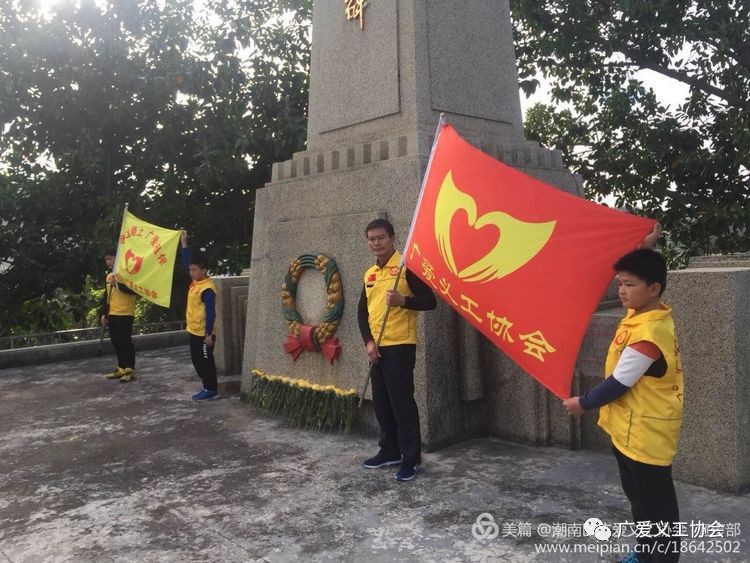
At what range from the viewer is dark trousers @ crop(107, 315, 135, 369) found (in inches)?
308

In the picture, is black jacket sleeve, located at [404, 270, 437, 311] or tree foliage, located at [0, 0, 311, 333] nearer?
black jacket sleeve, located at [404, 270, 437, 311]

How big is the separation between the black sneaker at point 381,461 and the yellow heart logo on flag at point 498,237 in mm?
1598

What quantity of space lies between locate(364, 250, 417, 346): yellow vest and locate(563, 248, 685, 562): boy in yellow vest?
5.39 feet

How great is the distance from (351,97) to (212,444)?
130 inches

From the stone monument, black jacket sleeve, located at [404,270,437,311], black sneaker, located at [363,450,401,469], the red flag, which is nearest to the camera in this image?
the red flag

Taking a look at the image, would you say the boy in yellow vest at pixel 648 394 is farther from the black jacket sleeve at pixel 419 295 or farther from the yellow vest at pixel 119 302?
the yellow vest at pixel 119 302

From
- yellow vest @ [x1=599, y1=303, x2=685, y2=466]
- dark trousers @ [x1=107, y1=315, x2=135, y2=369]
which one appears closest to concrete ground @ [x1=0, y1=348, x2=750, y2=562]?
→ yellow vest @ [x1=599, y1=303, x2=685, y2=466]

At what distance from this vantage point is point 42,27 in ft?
37.1

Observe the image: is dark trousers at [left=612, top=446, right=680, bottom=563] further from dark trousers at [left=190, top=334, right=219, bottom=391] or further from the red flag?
dark trousers at [left=190, top=334, right=219, bottom=391]

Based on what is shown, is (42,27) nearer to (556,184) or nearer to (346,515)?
(556,184)

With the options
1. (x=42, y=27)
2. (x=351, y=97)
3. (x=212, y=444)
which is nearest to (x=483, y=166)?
(x=351, y=97)

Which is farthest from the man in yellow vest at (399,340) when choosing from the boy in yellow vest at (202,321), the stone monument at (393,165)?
the boy in yellow vest at (202,321)

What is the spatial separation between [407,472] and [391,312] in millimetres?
1041

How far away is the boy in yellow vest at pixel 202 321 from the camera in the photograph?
21.4 feet
